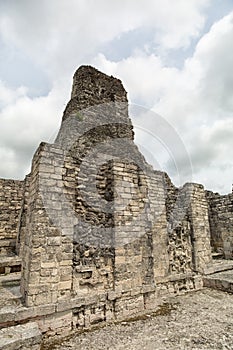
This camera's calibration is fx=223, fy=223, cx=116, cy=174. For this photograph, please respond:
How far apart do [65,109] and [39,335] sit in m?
9.72

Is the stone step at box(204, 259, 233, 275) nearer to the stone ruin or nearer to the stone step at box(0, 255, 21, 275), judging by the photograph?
the stone ruin

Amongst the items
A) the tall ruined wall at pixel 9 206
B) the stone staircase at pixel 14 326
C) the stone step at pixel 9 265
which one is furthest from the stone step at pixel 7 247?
the stone staircase at pixel 14 326

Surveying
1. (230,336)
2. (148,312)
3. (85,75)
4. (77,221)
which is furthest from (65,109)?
(230,336)

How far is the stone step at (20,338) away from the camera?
3156 millimetres

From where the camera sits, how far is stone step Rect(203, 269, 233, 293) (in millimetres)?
6875

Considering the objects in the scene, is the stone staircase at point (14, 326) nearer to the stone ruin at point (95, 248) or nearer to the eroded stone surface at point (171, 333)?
the stone ruin at point (95, 248)

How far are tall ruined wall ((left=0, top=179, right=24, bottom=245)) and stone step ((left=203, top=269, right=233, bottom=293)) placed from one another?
328 inches

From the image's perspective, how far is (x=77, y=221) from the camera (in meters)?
5.07

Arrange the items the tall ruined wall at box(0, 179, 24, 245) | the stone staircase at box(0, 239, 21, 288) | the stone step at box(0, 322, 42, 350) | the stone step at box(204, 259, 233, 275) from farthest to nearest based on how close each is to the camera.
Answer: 1. the tall ruined wall at box(0, 179, 24, 245)
2. the stone step at box(204, 259, 233, 275)
3. the stone staircase at box(0, 239, 21, 288)
4. the stone step at box(0, 322, 42, 350)

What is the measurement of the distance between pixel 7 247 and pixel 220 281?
8.23m

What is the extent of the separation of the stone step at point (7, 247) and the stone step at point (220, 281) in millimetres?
7579

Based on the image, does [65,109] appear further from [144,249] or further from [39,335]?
[39,335]

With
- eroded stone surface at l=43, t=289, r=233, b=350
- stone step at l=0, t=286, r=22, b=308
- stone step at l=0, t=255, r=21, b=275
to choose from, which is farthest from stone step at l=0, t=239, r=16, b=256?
eroded stone surface at l=43, t=289, r=233, b=350

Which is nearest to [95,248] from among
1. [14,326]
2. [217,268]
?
[14,326]
